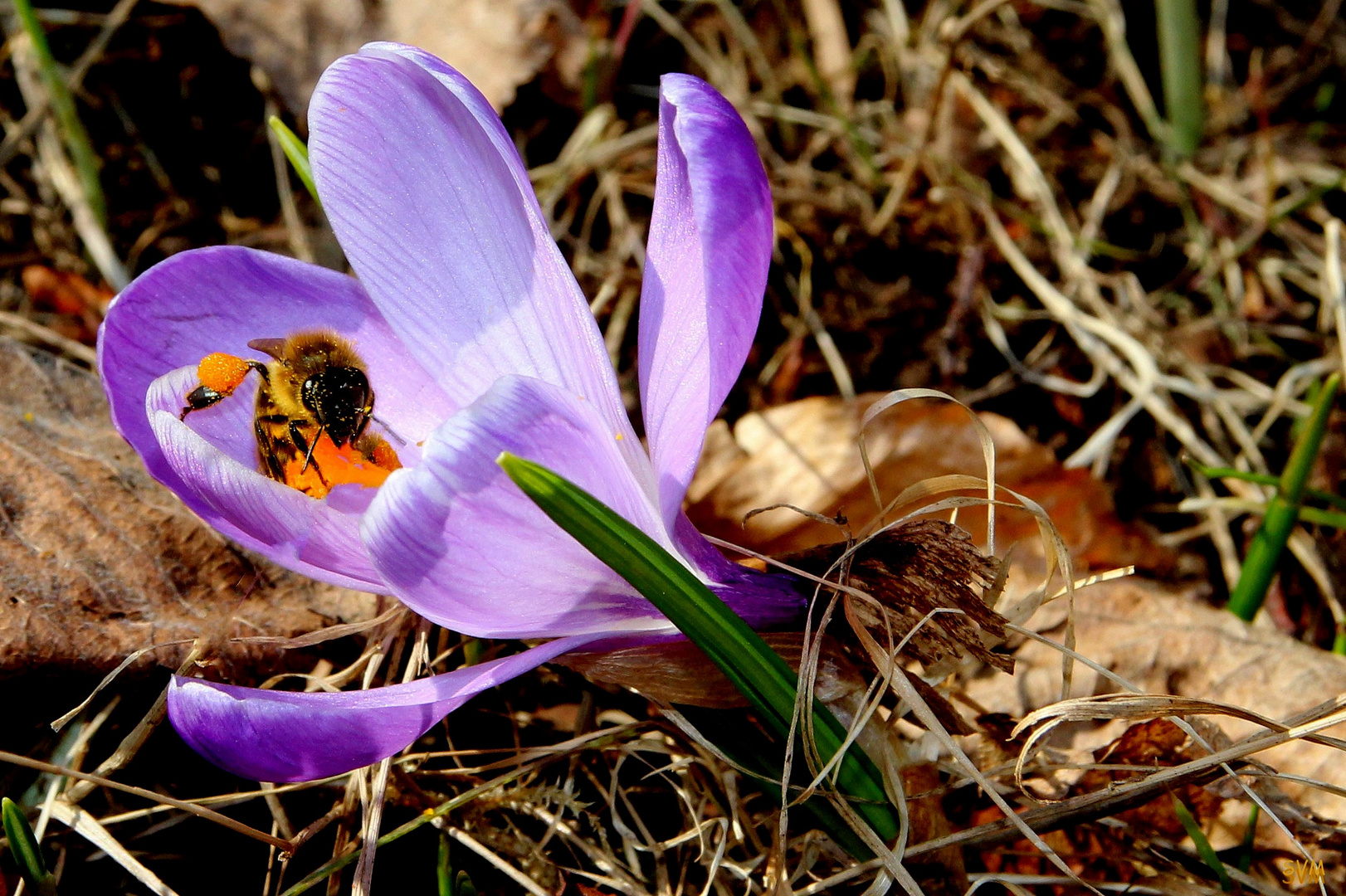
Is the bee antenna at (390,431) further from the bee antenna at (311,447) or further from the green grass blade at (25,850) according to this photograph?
the green grass blade at (25,850)

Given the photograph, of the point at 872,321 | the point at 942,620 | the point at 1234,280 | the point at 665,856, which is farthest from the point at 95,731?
the point at 1234,280

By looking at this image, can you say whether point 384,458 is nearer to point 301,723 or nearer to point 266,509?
point 266,509

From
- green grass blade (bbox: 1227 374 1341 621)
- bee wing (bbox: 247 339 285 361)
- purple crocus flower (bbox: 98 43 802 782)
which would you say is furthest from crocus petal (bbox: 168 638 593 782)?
green grass blade (bbox: 1227 374 1341 621)

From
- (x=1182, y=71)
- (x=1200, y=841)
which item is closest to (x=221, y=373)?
(x=1200, y=841)

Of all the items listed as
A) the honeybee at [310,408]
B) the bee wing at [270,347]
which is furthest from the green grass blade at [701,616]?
the bee wing at [270,347]

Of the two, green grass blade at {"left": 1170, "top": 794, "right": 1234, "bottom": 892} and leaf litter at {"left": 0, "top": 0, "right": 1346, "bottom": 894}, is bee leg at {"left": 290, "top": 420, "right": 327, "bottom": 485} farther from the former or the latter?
green grass blade at {"left": 1170, "top": 794, "right": 1234, "bottom": 892}
